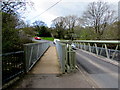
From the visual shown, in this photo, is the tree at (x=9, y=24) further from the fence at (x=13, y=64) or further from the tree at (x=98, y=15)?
the tree at (x=98, y=15)

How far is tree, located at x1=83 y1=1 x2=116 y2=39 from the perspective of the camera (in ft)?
78.9

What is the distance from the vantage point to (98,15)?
24.4 metres

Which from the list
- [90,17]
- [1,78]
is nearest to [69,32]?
[90,17]

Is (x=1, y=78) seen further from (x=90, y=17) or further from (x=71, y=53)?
(x=90, y=17)

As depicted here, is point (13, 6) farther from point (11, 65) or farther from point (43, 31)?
point (43, 31)

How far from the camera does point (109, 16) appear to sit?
23781 mm

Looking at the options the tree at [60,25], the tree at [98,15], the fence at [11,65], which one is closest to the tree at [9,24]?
the fence at [11,65]

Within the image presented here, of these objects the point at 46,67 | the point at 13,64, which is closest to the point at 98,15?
the point at 46,67

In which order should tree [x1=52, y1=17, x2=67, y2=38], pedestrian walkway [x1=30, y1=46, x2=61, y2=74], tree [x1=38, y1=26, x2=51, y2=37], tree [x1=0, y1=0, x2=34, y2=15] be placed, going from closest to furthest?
pedestrian walkway [x1=30, y1=46, x2=61, y2=74], tree [x1=0, y1=0, x2=34, y2=15], tree [x1=52, y1=17, x2=67, y2=38], tree [x1=38, y1=26, x2=51, y2=37]

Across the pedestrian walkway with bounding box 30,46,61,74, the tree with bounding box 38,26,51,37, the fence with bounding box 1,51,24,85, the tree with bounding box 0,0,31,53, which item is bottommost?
the pedestrian walkway with bounding box 30,46,61,74

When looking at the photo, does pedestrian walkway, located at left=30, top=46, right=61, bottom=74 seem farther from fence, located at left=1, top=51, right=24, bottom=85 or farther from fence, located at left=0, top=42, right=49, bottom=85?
fence, located at left=1, top=51, right=24, bottom=85

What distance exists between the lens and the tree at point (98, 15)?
24.0 metres

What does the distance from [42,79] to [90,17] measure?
2229 centimetres

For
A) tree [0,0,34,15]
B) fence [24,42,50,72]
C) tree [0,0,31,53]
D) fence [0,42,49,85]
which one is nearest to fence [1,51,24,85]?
fence [0,42,49,85]
